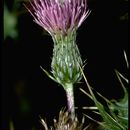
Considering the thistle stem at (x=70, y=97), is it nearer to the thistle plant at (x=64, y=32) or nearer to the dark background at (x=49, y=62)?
the thistle plant at (x=64, y=32)

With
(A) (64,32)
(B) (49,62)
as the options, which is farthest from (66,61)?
(B) (49,62)

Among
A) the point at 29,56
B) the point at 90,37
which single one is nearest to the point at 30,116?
the point at 29,56

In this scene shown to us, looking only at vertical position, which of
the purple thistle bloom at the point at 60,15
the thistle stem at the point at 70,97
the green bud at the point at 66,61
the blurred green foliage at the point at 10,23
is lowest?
the thistle stem at the point at 70,97

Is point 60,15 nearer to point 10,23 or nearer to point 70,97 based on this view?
point 70,97

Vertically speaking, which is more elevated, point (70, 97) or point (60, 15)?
point (60, 15)

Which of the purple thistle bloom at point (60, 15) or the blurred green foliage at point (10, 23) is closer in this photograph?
the purple thistle bloom at point (60, 15)

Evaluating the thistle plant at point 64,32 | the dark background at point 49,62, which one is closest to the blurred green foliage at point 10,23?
the dark background at point 49,62

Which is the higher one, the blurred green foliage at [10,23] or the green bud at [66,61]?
the blurred green foliage at [10,23]
